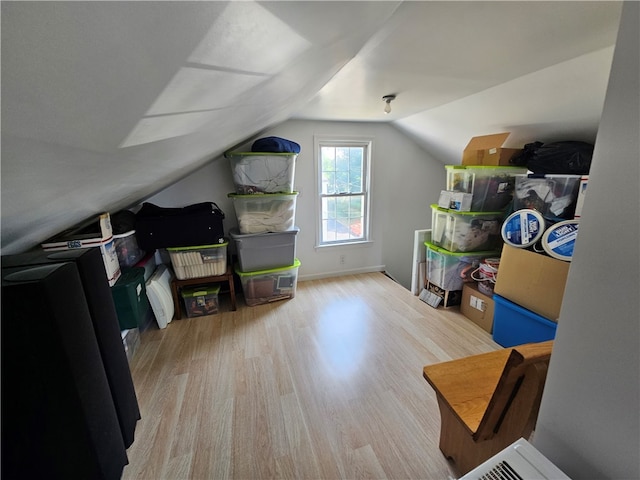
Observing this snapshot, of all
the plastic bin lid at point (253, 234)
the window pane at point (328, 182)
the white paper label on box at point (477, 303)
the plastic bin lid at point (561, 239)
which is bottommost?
the white paper label on box at point (477, 303)

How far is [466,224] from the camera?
2.41 meters

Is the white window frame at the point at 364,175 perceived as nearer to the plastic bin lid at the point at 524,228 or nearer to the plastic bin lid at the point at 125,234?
the plastic bin lid at the point at 524,228

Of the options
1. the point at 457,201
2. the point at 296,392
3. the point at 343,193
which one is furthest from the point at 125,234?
the point at 457,201

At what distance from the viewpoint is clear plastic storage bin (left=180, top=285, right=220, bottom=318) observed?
2.51 m

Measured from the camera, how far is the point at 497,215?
2.40 metres

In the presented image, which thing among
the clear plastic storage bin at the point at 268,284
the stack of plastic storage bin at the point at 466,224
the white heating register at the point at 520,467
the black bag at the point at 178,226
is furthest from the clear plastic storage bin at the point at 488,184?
the black bag at the point at 178,226

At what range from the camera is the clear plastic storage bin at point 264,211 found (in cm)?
253

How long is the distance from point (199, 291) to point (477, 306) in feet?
8.50

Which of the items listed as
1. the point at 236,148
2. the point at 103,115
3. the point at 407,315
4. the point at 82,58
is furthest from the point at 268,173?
the point at 82,58

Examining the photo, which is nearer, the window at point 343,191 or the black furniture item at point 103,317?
the black furniture item at point 103,317

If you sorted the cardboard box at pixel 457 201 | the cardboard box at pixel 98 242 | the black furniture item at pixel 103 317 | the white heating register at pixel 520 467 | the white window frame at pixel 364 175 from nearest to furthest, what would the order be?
the white heating register at pixel 520 467
the black furniture item at pixel 103 317
the cardboard box at pixel 98 242
the cardboard box at pixel 457 201
the white window frame at pixel 364 175

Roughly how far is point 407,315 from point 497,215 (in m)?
1.23

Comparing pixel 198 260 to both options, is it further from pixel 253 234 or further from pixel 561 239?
pixel 561 239

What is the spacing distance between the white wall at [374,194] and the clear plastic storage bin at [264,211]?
0.53 meters
